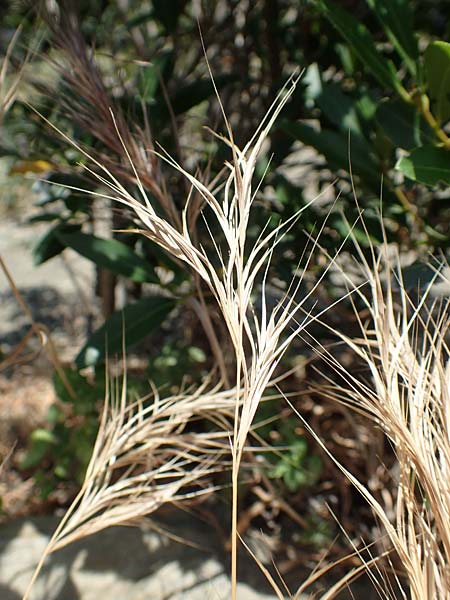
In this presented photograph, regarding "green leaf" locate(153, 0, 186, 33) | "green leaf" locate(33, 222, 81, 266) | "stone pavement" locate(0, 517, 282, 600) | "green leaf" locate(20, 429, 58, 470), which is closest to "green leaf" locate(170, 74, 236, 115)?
"green leaf" locate(153, 0, 186, 33)

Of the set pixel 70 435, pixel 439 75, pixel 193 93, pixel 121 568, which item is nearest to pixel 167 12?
pixel 193 93

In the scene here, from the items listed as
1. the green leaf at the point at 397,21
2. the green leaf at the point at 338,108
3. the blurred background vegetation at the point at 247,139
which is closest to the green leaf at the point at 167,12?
the blurred background vegetation at the point at 247,139

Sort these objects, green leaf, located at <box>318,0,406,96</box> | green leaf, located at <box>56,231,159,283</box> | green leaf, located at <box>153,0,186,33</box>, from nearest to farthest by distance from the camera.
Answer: green leaf, located at <box>318,0,406,96</box> < green leaf, located at <box>56,231,159,283</box> < green leaf, located at <box>153,0,186,33</box>

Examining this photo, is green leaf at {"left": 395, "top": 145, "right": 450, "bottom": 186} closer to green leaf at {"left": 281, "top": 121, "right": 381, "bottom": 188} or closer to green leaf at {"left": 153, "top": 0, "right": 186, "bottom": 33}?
green leaf at {"left": 281, "top": 121, "right": 381, "bottom": 188}

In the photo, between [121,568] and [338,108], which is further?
[121,568]

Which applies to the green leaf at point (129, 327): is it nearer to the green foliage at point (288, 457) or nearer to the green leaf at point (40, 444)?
the green foliage at point (288, 457)

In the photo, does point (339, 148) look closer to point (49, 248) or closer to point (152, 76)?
point (152, 76)
